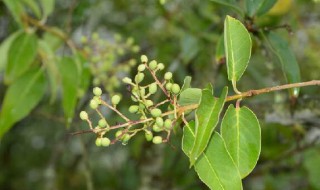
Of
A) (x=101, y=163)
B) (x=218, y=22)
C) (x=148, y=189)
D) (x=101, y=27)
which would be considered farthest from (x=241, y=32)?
(x=101, y=163)

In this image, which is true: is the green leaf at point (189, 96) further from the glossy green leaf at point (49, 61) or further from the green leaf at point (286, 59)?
the glossy green leaf at point (49, 61)

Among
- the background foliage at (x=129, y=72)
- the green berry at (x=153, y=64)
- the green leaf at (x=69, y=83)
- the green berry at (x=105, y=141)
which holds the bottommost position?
the background foliage at (x=129, y=72)

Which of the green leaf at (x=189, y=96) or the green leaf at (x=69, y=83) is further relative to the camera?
the green leaf at (x=69, y=83)

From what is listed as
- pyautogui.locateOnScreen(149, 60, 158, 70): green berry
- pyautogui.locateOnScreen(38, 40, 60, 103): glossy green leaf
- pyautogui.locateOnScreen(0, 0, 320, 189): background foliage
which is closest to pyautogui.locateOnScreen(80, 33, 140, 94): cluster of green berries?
pyautogui.locateOnScreen(0, 0, 320, 189): background foliage

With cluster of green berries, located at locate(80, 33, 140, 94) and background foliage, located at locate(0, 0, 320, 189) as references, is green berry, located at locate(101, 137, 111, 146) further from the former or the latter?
cluster of green berries, located at locate(80, 33, 140, 94)

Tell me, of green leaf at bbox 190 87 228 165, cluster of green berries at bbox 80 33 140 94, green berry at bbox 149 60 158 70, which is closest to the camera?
green leaf at bbox 190 87 228 165

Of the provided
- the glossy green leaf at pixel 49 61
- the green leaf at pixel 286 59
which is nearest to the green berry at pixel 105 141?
the green leaf at pixel 286 59
